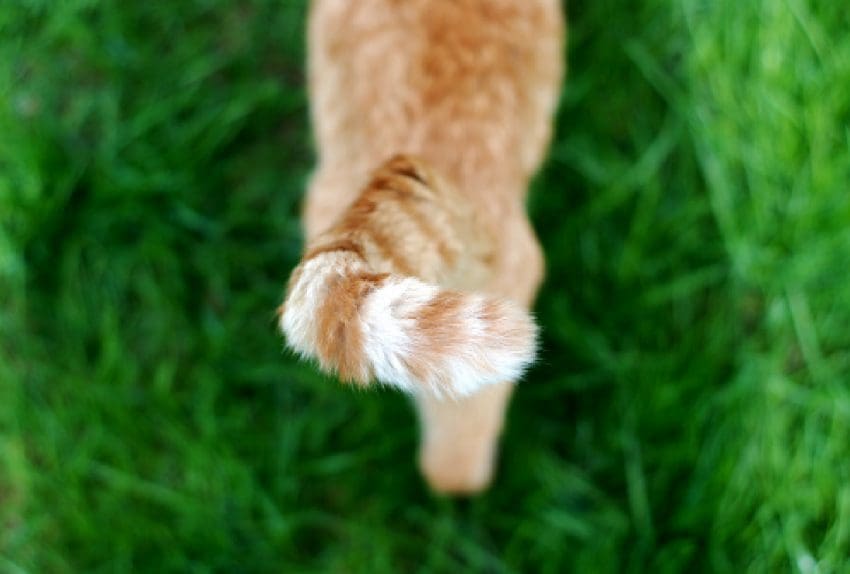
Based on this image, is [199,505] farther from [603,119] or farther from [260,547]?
[603,119]

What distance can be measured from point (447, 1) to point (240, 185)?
81cm

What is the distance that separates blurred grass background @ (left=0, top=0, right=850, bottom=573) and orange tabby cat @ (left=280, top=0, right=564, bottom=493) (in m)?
0.28

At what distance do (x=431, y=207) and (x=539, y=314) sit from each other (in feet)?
2.46

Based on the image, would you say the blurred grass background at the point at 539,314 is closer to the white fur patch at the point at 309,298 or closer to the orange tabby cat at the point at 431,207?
the orange tabby cat at the point at 431,207

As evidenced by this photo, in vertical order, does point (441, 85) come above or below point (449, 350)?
above

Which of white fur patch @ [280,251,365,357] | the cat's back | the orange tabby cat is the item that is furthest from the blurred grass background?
white fur patch @ [280,251,365,357]

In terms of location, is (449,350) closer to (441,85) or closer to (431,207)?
(431,207)

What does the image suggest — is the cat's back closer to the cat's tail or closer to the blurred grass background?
the cat's tail

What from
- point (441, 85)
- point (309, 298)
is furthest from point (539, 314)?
point (309, 298)

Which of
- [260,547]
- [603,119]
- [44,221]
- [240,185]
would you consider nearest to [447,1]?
[603,119]

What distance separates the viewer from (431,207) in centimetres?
94

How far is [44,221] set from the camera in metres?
1.61

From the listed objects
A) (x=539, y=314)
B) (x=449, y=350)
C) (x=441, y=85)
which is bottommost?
(x=539, y=314)

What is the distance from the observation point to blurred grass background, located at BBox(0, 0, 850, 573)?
1.54 meters
